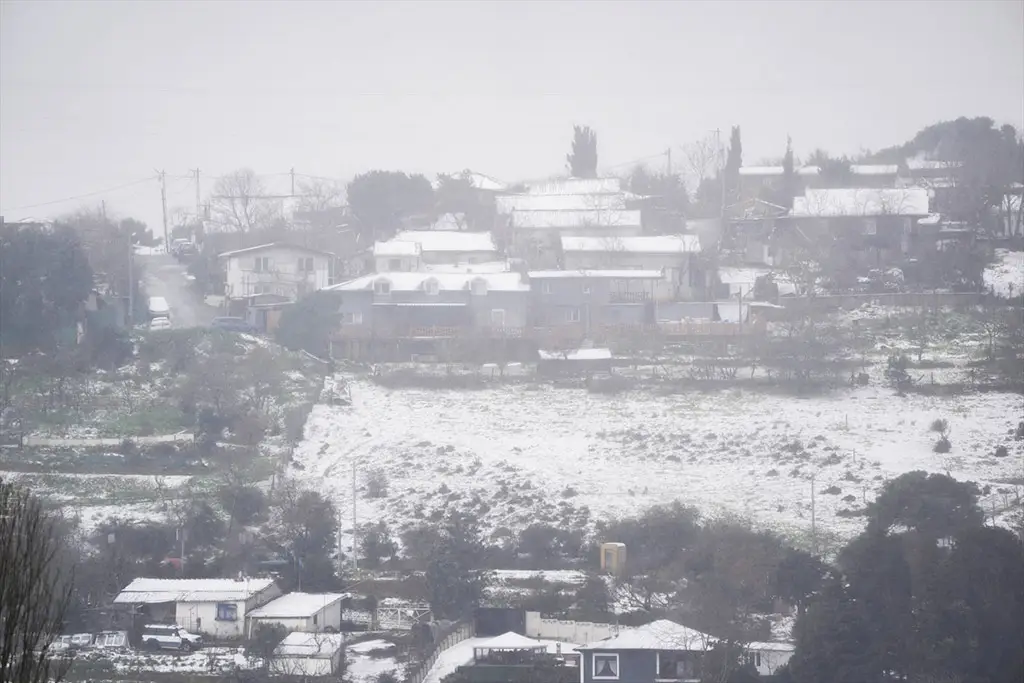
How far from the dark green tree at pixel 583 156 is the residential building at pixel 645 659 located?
27.4m

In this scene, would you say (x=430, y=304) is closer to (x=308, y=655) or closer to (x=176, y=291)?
(x=176, y=291)

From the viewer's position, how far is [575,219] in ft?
96.3

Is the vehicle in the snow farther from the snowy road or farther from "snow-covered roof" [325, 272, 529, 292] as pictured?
"snow-covered roof" [325, 272, 529, 292]

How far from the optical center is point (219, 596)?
41.7ft

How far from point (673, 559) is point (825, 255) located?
551 inches

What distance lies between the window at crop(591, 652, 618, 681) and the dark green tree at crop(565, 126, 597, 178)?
27.6 meters

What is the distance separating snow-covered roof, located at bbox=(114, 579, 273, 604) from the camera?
12648 millimetres

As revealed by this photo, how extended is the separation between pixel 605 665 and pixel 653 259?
15.2 metres

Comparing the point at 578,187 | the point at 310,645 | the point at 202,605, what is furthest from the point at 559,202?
the point at 310,645

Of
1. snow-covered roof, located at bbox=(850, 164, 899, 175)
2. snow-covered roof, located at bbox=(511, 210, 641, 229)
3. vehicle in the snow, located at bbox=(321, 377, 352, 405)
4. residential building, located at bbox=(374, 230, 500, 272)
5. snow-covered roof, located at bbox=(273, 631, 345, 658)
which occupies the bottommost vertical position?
snow-covered roof, located at bbox=(273, 631, 345, 658)

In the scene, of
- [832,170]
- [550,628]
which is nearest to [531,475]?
[550,628]

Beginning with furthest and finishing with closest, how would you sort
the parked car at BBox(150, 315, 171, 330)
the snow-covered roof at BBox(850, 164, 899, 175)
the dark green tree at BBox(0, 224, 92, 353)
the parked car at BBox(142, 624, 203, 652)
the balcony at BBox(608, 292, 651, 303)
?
the snow-covered roof at BBox(850, 164, 899, 175) → the balcony at BBox(608, 292, 651, 303) → the parked car at BBox(150, 315, 171, 330) → the dark green tree at BBox(0, 224, 92, 353) → the parked car at BBox(142, 624, 203, 652)

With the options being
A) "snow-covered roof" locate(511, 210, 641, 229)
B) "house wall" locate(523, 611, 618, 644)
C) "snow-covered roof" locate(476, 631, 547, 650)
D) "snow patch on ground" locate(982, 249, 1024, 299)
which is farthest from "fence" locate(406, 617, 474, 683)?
"snow-covered roof" locate(511, 210, 641, 229)

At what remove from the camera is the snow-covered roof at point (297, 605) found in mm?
12445
